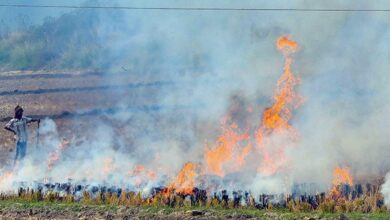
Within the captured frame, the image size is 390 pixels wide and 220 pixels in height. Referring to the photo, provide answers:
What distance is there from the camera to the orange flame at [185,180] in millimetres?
13135

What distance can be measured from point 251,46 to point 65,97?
8169mm

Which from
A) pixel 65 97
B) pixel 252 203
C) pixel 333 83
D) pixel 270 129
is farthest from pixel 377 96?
pixel 65 97

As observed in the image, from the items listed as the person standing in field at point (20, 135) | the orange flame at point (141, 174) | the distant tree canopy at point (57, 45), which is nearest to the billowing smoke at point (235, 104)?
the orange flame at point (141, 174)

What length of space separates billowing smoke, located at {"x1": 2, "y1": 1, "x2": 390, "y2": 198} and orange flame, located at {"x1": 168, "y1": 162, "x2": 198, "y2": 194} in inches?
12.4

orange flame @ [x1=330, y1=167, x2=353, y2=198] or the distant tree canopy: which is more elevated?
the distant tree canopy

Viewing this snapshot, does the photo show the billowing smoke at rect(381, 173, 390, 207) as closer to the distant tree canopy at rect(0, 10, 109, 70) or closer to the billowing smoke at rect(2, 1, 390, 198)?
the billowing smoke at rect(2, 1, 390, 198)

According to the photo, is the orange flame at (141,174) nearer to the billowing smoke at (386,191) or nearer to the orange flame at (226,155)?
the orange flame at (226,155)

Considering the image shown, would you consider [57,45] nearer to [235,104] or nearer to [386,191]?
[235,104]

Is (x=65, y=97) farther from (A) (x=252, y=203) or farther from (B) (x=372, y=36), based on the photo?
(A) (x=252, y=203)

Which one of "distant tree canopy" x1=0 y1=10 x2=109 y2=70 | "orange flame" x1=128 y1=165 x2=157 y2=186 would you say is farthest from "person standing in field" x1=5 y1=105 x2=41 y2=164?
"distant tree canopy" x1=0 y1=10 x2=109 y2=70

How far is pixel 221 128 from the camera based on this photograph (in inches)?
773

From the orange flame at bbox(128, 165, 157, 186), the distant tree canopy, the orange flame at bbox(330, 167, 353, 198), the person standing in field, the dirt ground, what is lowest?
the orange flame at bbox(330, 167, 353, 198)

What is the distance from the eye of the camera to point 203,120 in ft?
67.2

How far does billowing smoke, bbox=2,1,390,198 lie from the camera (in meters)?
15.8
